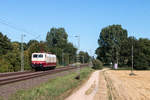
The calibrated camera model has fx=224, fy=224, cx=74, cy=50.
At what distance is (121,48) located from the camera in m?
85.2

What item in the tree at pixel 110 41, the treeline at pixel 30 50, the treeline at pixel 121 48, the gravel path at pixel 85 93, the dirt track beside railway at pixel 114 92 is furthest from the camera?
the tree at pixel 110 41

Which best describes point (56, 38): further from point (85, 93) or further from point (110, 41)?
point (85, 93)

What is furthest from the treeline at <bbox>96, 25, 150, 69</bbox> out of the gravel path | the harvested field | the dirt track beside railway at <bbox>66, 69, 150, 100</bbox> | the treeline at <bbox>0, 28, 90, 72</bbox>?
the gravel path

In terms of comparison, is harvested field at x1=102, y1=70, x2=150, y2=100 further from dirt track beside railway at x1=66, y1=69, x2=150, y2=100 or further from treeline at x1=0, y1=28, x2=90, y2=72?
treeline at x1=0, y1=28, x2=90, y2=72

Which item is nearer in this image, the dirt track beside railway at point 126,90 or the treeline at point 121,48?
the dirt track beside railway at point 126,90

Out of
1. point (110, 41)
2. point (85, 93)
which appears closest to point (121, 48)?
point (110, 41)

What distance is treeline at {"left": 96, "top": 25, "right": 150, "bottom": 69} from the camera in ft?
246

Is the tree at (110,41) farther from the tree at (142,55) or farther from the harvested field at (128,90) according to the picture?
the harvested field at (128,90)

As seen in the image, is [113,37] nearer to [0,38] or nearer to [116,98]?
[0,38]

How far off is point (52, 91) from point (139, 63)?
64241 millimetres

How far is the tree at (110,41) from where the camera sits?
91.0 m

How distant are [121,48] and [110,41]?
913cm

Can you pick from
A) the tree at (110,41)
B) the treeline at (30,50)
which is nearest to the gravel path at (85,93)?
the treeline at (30,50)

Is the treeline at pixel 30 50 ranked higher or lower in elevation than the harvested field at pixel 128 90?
higher
